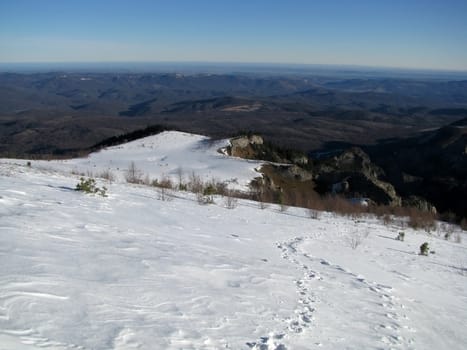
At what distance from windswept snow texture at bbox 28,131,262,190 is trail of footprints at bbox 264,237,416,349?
1740 centimetres

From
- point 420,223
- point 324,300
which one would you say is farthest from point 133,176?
point 324,300

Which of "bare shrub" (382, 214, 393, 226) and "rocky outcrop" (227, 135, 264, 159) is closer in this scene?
"bare shrub" (382, 214, 393, 226)

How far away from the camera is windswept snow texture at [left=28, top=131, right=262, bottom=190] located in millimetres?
27094

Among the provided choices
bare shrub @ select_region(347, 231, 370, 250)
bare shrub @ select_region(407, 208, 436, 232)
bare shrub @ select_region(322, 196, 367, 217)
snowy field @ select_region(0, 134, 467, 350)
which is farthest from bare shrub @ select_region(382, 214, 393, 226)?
snowy field @ select_region(0, 134, 467, 350)

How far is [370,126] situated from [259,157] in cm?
12883

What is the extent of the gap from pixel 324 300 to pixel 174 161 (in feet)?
89.9

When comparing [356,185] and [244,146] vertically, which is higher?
[244,146]

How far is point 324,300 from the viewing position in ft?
19.3

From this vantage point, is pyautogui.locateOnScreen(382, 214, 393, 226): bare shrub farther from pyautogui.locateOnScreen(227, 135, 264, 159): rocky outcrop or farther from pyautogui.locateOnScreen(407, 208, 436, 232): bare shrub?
pyautogui.locateOnScreen(227, 135, 264, 159): rocky outcrop

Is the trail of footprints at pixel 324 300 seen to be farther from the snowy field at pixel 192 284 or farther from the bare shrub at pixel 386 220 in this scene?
the bare shrub at pixel 386 220

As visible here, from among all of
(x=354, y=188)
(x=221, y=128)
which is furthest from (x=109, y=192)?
(x=221, y=128)

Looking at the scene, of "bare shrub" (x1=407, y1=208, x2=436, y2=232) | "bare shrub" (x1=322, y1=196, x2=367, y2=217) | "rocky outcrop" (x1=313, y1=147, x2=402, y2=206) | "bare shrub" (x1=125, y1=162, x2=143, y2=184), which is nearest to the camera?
"bare shrub" (x1=125, y1=162, x2=143, y2=184)

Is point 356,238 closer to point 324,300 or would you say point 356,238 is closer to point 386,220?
point 324,300

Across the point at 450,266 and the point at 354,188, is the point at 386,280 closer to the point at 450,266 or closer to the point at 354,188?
the point at 450,266
